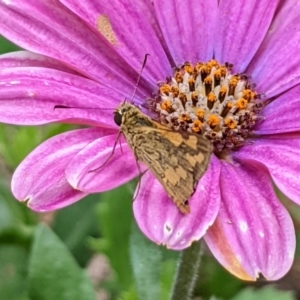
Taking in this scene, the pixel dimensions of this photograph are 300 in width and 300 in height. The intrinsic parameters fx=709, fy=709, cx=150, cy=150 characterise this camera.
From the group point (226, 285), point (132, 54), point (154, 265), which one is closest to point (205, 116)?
point (132, 54)

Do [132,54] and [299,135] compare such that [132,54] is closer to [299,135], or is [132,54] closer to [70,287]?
[299,135]

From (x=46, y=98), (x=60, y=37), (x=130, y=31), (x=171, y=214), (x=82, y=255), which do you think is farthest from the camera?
(x=82, y=255)

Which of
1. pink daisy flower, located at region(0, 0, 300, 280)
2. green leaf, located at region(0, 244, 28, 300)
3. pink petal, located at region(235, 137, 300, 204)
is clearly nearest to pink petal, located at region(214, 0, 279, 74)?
pink daisy flower, located at region(0, 0, 300, 280)

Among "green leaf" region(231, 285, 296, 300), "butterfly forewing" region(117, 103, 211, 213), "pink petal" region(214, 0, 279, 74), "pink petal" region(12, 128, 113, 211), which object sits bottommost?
"green leaf" region(231, 285, 296, 300)

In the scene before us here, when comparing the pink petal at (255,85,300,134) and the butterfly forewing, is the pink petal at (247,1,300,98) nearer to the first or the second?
the pink petal at (255,85,300,134)

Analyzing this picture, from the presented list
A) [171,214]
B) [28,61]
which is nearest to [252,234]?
[171,214]

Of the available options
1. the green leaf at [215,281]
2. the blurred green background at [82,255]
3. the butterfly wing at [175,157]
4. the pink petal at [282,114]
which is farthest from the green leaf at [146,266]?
the butterfly wing at [175,157]

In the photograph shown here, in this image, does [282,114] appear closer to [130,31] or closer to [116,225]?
[130,31]
